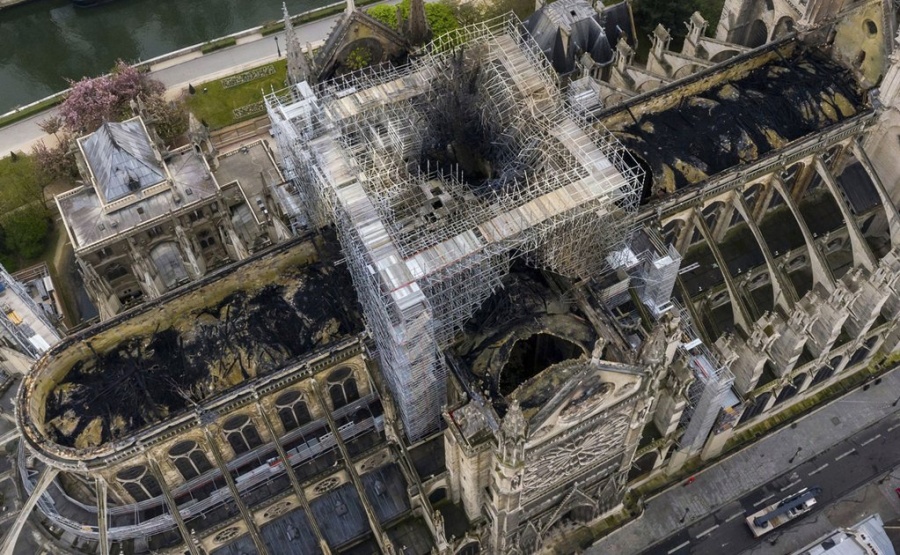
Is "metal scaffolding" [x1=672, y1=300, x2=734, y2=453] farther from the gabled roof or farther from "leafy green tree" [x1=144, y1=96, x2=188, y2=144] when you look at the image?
"leafy green tree" [x1=144, y1=96, x2=188, y2=144]

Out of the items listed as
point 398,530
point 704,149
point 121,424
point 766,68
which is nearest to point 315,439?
point 398,530

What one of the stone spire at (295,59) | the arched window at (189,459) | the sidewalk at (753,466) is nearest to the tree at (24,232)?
the stone spire at (295,59)

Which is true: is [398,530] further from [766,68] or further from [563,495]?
[766,68]

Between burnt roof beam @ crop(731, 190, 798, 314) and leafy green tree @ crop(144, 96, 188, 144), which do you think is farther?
leafy green tree @ crop(144, 96, 188, 144)

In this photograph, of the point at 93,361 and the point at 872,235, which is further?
the point at 872,235

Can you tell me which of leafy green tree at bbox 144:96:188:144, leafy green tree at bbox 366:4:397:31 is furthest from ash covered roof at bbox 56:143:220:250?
leafy green tree at bbox 366:4:397:31

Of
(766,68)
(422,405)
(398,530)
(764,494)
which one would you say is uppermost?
(766,68)
